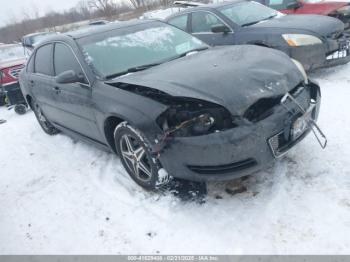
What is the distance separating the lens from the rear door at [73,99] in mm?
3775

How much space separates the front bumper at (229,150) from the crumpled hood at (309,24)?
340 cm

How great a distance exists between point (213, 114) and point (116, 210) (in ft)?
4.61

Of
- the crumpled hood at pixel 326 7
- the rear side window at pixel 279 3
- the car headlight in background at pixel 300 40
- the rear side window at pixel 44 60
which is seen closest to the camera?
the rear side window at pixel 44 60

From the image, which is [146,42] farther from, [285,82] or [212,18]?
[212,18]

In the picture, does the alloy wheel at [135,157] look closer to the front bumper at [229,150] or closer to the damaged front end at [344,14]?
the front bumper at [229,150]

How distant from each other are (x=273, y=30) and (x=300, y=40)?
54 centimetres

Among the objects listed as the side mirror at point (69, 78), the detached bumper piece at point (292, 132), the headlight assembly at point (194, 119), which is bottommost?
the detached bumper piece at point (292, 132)

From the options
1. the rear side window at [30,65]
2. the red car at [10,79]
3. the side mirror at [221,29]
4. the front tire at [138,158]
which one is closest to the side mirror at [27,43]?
the red car at [10,79]

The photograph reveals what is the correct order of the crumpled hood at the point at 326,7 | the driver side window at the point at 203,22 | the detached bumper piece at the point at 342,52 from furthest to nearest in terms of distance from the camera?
1. the crumpled hood at the point at 326,7
2. the driver side window at the point at 203,22
3. the detached bumper piece at the point at 342,52

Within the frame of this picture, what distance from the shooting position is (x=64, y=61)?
13.8ft

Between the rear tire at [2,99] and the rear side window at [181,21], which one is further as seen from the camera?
the rear tire at [2,99]

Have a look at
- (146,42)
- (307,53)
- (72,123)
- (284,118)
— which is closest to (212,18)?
(307,53)

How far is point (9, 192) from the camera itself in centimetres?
427

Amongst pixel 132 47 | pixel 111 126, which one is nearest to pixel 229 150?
pixel 111 126
